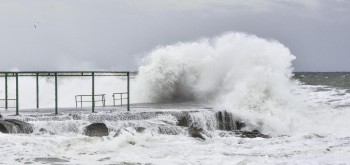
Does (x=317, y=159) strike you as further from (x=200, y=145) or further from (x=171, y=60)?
(x=171, y=60)

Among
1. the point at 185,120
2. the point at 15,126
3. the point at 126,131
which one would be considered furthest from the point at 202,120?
the point at 15,126

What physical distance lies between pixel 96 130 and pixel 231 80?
1553 cm

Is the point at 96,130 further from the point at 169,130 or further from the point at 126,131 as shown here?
the point at 169,130

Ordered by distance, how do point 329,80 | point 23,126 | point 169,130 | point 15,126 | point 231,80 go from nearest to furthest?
point 15,126 < point 23,126 < point 169,130 < point 231,80 < point 329,80

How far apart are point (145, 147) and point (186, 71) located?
19637 millimetres

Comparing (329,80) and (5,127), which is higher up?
(329,80)

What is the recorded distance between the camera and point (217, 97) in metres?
32.2

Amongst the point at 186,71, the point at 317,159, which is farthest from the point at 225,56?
the point at 317,159

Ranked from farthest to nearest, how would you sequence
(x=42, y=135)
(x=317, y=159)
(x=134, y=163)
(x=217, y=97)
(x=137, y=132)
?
(x=217, y=97), (x=137, y=132), (x=42, y=135), (x=317, y=159), (x=134, y=163)

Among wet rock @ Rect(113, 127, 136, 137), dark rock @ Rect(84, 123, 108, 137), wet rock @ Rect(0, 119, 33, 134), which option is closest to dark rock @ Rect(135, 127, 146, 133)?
wet rock @ Rect(113, 127, 136, 137)

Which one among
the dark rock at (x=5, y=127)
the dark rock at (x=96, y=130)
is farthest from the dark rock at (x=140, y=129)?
the dark rock at (x=5, y=127)

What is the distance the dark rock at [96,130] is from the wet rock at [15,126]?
5.63 ft

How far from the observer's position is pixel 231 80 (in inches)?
1261

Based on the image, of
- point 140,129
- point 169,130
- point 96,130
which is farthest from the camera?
point 169,130
